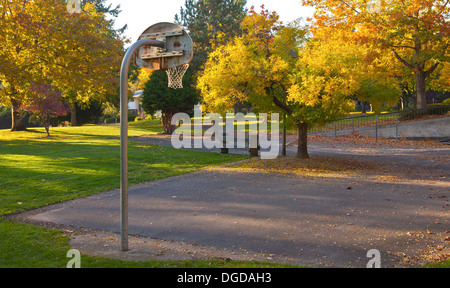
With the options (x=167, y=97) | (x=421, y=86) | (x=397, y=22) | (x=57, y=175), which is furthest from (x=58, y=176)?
(x=421, y=86)

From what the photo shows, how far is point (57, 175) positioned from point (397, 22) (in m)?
19.3

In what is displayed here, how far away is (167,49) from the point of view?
23.7 ft

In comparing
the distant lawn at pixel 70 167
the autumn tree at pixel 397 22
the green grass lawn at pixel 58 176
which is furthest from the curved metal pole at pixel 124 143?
the autumn tree at pixel 397 22

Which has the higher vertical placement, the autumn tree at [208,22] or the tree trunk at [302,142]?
the autumn tree at [208,22]

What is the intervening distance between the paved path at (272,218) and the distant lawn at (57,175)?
20.6 inches

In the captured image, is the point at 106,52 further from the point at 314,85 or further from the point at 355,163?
the point at 355,163

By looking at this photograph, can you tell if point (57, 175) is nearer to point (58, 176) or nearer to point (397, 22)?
point (58, 176)

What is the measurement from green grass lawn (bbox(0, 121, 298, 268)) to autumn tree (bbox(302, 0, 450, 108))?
12131 mm

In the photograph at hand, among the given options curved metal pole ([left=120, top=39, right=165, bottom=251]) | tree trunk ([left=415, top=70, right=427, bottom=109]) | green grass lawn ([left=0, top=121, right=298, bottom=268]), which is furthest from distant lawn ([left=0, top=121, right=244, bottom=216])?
tree trunk ([left=415, top=70, right=427, bottom=109])

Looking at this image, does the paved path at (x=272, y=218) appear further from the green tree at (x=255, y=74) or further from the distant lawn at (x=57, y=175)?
the green tree at (x=255, y=74)

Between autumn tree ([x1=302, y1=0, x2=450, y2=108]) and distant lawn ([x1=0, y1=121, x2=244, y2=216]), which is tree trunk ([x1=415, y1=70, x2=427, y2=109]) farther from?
distant lawn ([x1=0, y1=121, x2=244, y2=216])

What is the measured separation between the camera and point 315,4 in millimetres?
24859

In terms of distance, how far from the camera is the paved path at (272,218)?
6.21 meters

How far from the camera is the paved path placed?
20.4 ft
